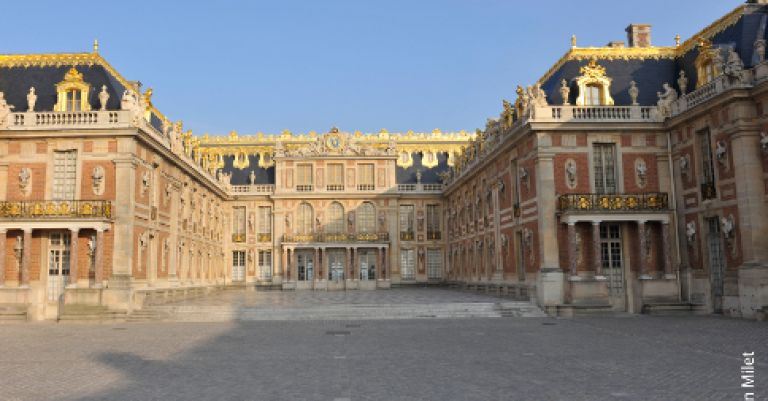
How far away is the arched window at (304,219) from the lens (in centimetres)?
5041

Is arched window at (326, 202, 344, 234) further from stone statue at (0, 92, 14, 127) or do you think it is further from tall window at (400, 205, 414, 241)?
stone statue at (0, 92, 14, 127)

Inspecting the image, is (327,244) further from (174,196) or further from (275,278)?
(174,196)

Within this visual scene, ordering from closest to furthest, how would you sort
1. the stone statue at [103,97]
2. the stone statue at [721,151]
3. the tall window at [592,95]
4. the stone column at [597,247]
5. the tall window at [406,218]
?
the stone statue at [721,151] < the stone column at [597,247] < the stone statue at [103,97] < the tall window at [592,95] < the tall window at [406,218]

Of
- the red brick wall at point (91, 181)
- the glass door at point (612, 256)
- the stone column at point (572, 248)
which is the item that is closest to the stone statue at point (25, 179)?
the red brick wall at point (91, 181)

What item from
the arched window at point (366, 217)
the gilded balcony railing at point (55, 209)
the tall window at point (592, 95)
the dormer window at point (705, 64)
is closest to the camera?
the dormer window at point (705, 64)

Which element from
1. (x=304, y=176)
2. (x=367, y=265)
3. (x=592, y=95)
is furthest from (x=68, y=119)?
(x=367, y=265)

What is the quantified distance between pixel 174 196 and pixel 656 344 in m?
25.3

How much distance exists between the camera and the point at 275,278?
49.1 meters

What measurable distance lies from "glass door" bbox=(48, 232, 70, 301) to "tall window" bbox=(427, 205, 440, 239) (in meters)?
31.0

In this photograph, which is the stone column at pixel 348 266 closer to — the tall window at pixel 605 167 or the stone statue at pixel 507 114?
the stone statue at pixel 507 114

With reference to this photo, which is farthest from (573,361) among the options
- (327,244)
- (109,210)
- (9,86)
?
(327,244)

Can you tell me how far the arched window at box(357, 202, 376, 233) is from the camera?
5091 centimetres

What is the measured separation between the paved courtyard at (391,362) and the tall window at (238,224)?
98.7ft

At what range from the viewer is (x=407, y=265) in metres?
50.9
